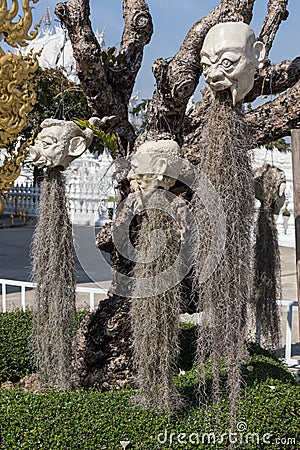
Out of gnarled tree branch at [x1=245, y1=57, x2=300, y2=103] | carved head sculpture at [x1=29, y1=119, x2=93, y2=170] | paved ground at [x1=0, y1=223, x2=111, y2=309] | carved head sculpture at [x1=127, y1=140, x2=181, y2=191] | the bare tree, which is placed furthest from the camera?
paved ground at [x1=0, y1=223, x2=111, y2=309]

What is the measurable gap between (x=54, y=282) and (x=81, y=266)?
1402mm

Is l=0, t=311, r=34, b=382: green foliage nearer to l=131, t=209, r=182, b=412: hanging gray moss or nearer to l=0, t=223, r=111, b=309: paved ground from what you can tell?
l=0, t=223, r=111, b=309: paved ground

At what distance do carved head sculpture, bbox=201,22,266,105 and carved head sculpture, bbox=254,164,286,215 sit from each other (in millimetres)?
2016

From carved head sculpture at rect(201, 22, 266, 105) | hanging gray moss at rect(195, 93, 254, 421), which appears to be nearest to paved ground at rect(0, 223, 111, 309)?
hanging gray moss at rect(195, 93, 254, 421)

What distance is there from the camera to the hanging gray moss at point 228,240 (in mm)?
2660

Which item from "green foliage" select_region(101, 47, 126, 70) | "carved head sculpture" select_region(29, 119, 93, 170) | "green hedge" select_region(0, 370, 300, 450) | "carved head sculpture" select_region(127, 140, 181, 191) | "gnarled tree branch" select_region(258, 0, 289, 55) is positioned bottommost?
"green hedge" select_region(0, 370, 300, 450)

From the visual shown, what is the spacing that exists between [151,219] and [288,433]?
1272mm

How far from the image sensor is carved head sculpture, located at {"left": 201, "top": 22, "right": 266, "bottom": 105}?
101 inches

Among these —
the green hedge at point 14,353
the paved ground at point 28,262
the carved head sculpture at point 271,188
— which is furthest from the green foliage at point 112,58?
the green hedge at point 14,353

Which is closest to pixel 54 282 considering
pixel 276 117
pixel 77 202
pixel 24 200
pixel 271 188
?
pixel 276 117

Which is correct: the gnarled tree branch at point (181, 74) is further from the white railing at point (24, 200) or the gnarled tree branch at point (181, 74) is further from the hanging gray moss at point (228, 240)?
the white railing at point (24, 200)

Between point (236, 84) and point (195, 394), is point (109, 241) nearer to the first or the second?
point (195, 394)

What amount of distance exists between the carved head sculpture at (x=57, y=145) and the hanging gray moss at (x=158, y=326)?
781 mm

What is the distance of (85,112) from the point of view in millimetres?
16672
